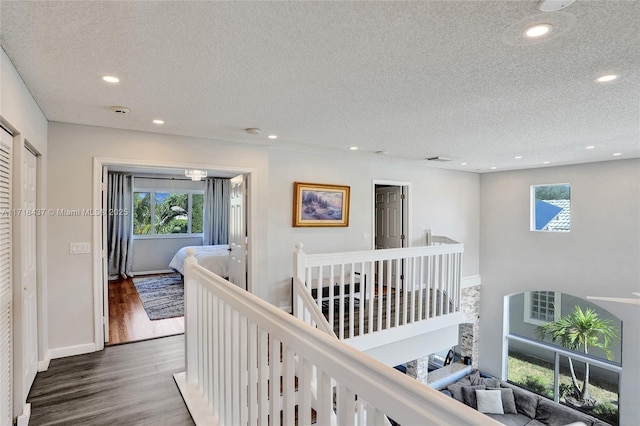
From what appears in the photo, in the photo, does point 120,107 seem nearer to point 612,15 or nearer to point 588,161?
point 612,15

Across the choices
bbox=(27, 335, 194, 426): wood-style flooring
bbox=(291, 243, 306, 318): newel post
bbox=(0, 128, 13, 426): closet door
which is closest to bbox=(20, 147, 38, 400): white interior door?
bbox=(27, 335, 194, 426): wood-style flooring

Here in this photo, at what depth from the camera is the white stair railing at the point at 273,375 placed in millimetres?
849

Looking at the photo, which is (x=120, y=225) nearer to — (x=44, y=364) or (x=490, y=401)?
(x=44, y=364)

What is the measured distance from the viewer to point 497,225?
7.34 metres

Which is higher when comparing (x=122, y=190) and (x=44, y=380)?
(x=122, y=190)

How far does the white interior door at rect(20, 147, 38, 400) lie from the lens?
2.52m

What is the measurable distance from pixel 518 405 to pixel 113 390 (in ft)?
23.4

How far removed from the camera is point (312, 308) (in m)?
3.10

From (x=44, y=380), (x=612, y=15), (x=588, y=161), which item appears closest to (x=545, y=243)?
(x=588, y=161)

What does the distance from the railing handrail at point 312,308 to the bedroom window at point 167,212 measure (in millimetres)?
5957

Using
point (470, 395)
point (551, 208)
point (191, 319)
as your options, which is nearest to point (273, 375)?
point (191, 319)

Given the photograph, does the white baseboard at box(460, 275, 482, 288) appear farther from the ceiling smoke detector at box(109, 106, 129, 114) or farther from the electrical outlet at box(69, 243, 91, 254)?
the ceiling smoke detector at box(109, 106, 129, 114)

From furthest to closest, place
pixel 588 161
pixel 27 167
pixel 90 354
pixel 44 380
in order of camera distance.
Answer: pixel 588 161 → pixel 90 354 → pixel 44 380 → pixel 27 167

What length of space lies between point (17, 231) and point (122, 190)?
566 centimetres
